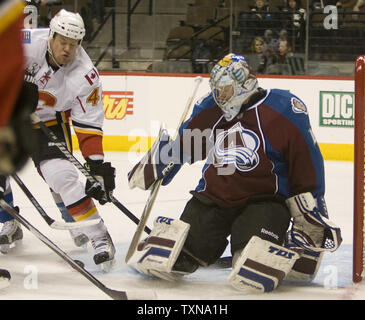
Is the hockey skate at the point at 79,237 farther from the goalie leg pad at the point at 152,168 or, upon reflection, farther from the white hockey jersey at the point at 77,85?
the goalie leg pad at the point at 152,168

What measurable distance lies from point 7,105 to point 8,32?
11 centimetres

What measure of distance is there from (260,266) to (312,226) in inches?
9.7

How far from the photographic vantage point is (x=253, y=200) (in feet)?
8.80

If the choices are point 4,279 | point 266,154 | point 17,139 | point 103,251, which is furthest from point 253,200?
point 17,139

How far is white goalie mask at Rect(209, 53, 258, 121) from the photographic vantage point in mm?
2641

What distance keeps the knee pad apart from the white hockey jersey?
0.33 ft

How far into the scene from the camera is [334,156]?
19.6ft

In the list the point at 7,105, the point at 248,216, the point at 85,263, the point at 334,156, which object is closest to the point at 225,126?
the point at 248,216

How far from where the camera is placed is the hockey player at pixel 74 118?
2986 mm

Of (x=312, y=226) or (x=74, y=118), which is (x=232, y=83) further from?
(x=74, y=118)

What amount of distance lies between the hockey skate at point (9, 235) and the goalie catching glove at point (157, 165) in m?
0.74

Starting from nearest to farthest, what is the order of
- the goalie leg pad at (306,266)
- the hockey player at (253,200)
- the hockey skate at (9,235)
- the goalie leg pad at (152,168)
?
the hockey player at (253,200)
the goalie leg pad at (306,266)
the goalie leg pad at (152,168)
the hockey skate at (9,235)

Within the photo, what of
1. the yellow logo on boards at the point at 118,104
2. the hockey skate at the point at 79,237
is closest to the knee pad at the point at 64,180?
the hockey skate at the point at 79,237

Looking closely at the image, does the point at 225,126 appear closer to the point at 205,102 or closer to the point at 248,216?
the point at 205,102
